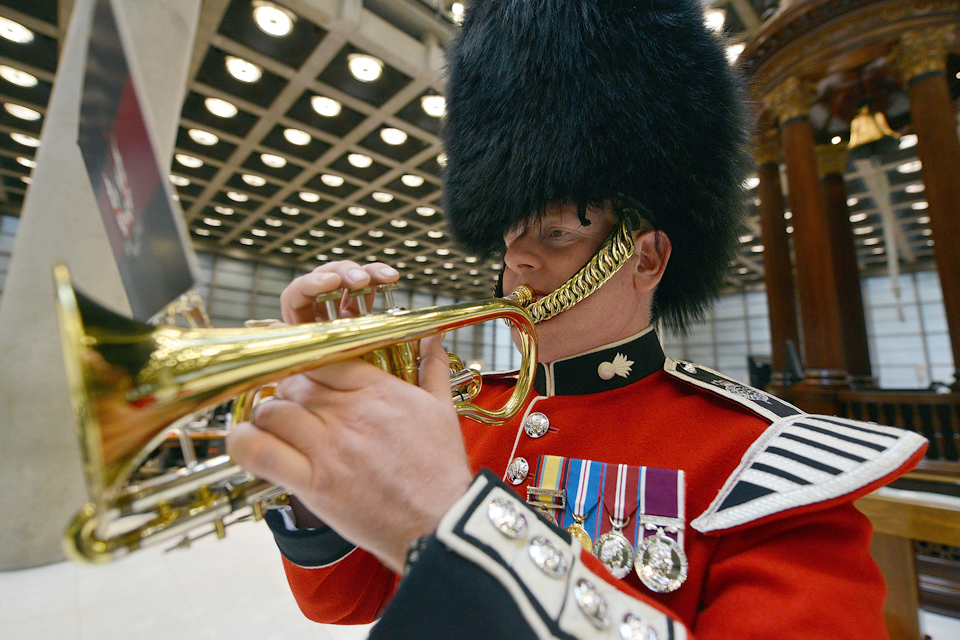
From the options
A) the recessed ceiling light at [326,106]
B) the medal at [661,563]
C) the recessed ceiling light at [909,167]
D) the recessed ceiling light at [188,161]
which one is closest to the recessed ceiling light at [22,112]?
the recessed ceiling light at [188,161]

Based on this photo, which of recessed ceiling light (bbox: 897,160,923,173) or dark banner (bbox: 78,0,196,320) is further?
recessed ceiling light (bbox: 897,160,923,173)

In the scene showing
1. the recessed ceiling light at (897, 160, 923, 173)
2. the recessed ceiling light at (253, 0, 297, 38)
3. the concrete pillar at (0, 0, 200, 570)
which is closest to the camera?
the concrete pillar at (0, 0, 200, 570)

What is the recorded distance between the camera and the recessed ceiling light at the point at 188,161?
1059 cm

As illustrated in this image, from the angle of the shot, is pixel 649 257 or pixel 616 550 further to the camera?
pixel 649 257

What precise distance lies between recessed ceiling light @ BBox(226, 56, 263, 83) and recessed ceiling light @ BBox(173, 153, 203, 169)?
373 centimetres

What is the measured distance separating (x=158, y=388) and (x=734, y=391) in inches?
51.1

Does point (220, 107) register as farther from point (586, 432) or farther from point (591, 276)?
point (586, 432)

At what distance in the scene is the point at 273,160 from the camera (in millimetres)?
10984

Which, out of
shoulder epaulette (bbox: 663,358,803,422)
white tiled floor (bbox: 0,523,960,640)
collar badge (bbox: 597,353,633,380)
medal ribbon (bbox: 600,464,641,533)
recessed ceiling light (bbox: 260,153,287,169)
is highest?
recessed ceiling light (bbox: 260,153,287,169)

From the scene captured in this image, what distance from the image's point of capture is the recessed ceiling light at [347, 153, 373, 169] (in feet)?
35.3

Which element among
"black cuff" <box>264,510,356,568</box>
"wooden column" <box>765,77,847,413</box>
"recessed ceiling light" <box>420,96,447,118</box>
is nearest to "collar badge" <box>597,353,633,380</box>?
"black cuff" <box>264,510,356,568</box>

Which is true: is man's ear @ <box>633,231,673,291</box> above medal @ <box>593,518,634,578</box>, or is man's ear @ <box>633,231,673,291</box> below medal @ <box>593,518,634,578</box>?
above

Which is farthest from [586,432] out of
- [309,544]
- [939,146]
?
[939,146]

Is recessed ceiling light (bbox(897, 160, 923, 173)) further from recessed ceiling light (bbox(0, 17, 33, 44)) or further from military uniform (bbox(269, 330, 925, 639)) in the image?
recessed ceiling light (bbox(0, 17, 33, 44))
